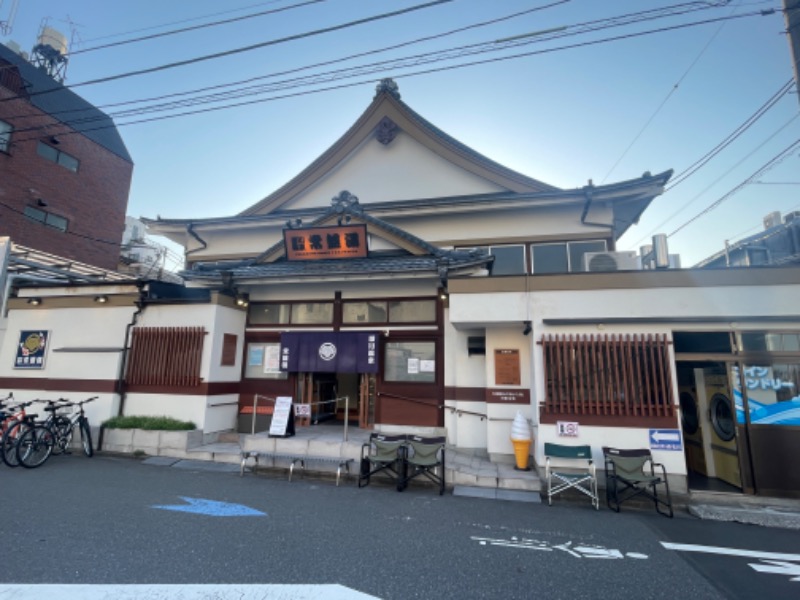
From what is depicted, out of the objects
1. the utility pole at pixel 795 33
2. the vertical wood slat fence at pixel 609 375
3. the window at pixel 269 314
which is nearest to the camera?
the utility pole at pixel 795 33

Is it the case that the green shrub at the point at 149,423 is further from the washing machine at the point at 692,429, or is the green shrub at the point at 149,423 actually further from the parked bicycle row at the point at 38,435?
the washing machine at the point at 692,429

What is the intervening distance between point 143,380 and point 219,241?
4.93m

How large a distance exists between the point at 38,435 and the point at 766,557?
12.2 metres

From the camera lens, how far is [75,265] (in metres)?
12.6

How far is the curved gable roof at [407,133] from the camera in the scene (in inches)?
435

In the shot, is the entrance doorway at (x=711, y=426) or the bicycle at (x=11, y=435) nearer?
the entrance doorway at (x=711, y=426)

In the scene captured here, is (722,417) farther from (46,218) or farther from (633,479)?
(46,218)

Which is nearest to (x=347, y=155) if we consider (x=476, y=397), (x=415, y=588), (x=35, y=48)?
(x=476, y=397)

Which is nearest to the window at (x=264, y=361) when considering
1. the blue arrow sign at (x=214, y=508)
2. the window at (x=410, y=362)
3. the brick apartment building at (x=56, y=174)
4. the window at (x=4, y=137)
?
the window at (x=410, y=362)

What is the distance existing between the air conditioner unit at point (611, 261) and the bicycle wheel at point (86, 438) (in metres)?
11.9

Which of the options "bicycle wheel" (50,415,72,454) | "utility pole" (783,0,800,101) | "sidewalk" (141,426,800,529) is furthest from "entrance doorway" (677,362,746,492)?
"bicycle wheel" (50,415,72,454)

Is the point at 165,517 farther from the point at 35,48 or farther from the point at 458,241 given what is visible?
the point at 35,48

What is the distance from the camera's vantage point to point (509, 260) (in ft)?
34.0

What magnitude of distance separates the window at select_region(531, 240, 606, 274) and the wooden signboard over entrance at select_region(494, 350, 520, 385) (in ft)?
8.55
